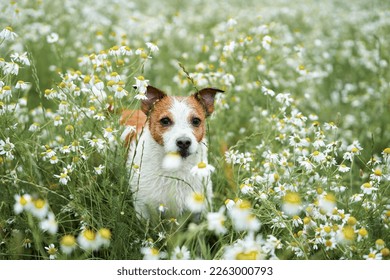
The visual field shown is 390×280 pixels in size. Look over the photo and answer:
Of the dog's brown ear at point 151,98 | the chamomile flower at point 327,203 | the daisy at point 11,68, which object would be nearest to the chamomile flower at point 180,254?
the chamomile flower at point 327,203

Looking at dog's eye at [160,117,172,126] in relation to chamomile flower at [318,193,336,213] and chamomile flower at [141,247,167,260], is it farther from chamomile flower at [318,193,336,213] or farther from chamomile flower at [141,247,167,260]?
chamomile flower at [318,193,336,213]

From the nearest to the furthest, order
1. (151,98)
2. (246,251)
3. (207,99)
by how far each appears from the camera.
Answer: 1. (246,251)
2. (151,98)
3. (207,99)

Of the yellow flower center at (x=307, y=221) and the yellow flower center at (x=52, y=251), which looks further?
the yellow flower center at (x=307, y=221)

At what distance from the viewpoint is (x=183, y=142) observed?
9.61 feet

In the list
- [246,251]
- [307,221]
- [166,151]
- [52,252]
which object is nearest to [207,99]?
[166,151]

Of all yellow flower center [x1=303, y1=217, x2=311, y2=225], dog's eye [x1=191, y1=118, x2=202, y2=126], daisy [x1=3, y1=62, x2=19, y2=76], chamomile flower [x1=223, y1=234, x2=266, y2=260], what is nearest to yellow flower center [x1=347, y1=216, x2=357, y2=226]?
yellow flower center [x1=303, y1=217, x2=311, y2=225]

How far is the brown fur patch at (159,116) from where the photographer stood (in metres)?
3.13

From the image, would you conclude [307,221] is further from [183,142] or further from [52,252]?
[52,252]

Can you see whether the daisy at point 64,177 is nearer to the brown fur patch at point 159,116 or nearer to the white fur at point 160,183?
the white fur at point 160,183

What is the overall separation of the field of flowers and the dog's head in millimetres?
232

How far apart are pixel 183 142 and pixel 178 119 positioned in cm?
24
